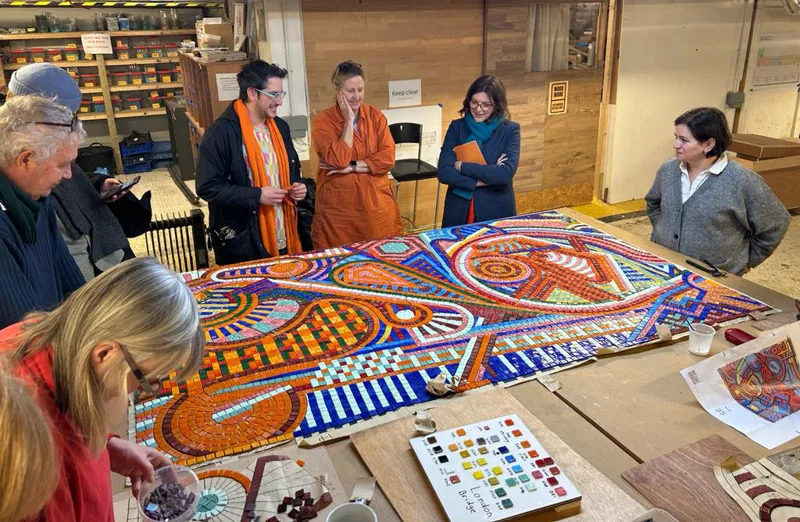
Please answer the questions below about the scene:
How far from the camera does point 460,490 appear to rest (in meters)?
1.27

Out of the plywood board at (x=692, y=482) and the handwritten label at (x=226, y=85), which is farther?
the handwritten label at (x=226, y=85)

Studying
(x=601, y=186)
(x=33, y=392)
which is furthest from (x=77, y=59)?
(x=33, y=392)

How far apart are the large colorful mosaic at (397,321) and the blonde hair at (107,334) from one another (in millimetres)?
526

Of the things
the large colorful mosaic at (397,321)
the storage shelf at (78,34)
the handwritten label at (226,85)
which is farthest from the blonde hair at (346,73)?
the storage shelf at (78,34)

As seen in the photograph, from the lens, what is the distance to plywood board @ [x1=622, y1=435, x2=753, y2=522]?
1243 millimetres

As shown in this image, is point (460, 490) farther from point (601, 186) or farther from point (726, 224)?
point (601, 186)

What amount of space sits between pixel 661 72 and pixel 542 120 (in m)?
1.30

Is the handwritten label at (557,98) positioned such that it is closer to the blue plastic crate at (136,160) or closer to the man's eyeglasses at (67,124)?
the man's eyeglasses at (67,124)

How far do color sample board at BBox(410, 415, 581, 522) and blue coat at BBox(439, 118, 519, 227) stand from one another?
173 centimetres

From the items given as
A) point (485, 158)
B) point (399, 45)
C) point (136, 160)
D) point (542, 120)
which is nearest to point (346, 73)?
point (485, 158)

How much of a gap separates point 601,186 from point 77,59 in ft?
18.2

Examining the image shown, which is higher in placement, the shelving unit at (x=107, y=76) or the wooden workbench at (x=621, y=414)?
the shelving unit at (x=107, y=76)

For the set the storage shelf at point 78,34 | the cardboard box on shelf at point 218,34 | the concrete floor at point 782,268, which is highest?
the storage shelf at point 78,34

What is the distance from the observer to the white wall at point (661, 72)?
207 inches
